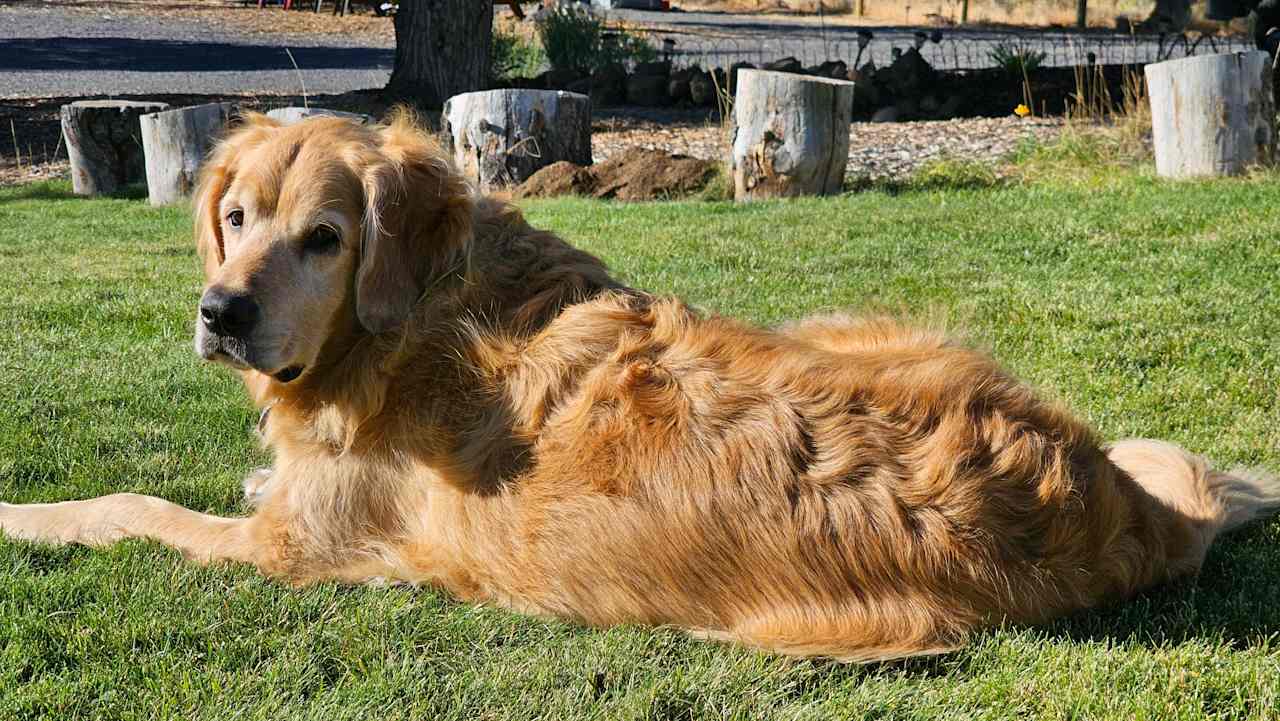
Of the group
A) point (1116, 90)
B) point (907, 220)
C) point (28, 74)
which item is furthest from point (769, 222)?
point (28, 74)

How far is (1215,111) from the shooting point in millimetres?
10359

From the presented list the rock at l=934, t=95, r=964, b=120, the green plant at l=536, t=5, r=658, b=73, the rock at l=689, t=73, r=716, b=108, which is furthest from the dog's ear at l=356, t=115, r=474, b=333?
the green plant at l=536, t=5, r=658, b=73

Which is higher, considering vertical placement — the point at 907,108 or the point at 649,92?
the point at 649,92

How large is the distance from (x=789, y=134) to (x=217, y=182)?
7.58m

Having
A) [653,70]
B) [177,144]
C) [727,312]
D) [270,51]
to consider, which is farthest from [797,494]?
[270,51]

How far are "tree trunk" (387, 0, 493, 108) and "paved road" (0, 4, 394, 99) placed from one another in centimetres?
465

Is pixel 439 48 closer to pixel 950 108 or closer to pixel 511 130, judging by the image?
pixel 511 130

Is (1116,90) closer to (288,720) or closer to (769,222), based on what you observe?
(769,222)

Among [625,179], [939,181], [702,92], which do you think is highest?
[702,92]

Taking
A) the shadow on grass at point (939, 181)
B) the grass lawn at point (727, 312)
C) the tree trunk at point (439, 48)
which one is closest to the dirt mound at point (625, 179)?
the grass lawn at point (727, 312)

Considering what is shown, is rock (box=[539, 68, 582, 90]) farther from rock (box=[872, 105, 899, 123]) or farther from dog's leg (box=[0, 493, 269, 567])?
dog's leg (box=[0, 493, 269, 567])

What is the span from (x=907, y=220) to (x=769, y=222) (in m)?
1.10

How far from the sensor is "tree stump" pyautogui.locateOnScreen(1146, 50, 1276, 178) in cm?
1030

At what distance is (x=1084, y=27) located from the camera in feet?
123
